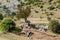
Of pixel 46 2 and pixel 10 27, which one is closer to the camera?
pixel 10 27

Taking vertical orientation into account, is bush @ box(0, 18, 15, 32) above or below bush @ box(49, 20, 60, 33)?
above

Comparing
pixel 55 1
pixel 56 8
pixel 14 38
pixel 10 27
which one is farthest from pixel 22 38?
pixel 55 1

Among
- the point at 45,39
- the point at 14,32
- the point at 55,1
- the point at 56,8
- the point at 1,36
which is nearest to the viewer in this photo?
the point at 1,36

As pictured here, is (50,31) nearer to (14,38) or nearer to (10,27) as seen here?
(10,27)

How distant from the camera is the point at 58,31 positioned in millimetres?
36750

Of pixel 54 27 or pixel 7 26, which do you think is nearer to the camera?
pixel 7 26

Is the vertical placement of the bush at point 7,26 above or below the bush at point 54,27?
above

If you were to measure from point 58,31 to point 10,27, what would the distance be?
8879 mm

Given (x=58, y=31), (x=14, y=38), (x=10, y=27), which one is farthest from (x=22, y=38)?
(x=58, y=31)

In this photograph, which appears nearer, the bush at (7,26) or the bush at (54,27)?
the bush at (7,26)

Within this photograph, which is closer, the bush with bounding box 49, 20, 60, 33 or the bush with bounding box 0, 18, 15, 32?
the bush with bounding box 0, 18, 15, 32

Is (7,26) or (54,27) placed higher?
(7,26)

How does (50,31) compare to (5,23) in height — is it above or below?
below

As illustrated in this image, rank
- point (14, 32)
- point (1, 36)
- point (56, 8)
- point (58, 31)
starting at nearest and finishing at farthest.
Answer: point (1, 36)
point (14, 32)
point (58, 31)
point (56, 8)
